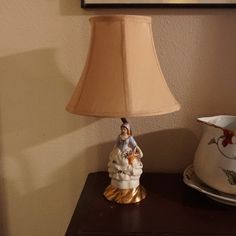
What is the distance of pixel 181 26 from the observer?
0.85m

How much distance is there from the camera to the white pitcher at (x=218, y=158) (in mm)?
691

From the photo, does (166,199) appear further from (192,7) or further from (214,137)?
(192,7)

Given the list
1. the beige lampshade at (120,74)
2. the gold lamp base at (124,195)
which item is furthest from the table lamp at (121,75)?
the gold lamp base at (124,195)

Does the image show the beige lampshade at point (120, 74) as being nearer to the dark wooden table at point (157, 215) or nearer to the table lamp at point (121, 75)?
the table lamp at point (121, 75)

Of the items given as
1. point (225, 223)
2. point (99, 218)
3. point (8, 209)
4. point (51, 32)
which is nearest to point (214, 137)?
point (225, 223)

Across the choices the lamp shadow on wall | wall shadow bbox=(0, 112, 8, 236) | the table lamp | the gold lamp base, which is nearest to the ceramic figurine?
the gold lamp base

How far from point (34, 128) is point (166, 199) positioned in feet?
1.47

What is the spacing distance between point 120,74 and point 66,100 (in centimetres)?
31

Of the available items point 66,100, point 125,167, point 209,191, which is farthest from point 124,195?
point 66,100

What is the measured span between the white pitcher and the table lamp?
0.41ft

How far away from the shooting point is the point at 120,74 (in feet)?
2.12

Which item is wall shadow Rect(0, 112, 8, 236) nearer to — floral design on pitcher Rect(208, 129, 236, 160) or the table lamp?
the table lamp

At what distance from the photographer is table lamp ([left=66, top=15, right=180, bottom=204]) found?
639mm

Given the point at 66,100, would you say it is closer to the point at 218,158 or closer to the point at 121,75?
the point at 121,75
